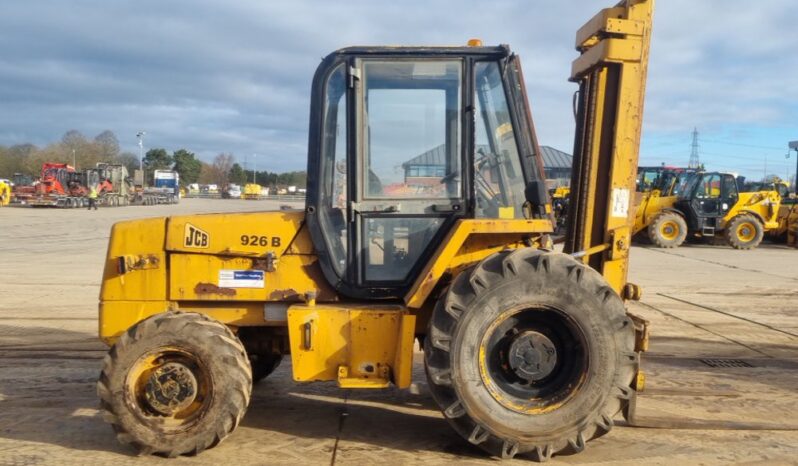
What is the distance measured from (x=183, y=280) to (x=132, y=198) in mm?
51558

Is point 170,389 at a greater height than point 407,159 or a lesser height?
lesser

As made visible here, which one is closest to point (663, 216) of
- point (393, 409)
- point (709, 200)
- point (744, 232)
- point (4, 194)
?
point (709, 200)

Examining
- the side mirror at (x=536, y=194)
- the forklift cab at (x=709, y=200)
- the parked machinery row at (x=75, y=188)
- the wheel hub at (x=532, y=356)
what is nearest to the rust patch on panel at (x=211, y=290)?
the wheel hub at (x=532, y=356)

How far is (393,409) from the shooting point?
17.7 feet

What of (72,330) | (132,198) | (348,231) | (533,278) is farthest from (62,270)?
(132,198)

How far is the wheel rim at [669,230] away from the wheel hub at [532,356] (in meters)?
18.7

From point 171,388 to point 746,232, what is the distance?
21679 mm

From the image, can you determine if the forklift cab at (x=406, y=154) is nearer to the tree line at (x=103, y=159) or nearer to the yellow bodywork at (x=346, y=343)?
the yellow bodywork at (x=346, y=343)

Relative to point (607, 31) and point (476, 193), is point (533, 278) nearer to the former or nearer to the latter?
point (476, 193)

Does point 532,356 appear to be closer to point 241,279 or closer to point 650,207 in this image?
point 241,279

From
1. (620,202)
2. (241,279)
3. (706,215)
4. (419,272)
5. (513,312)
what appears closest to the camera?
(513,312)

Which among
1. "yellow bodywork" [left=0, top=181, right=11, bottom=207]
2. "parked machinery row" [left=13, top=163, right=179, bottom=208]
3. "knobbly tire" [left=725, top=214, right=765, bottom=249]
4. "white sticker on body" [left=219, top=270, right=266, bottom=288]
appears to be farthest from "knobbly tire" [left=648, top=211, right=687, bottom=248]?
"yellow bodywork" [left=0, top=181, right=11, bottom=207]

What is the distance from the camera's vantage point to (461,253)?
15.1 feet

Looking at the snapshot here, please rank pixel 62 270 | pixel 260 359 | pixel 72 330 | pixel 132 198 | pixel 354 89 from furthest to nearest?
pixel 132 198
pixel 62 270
pixel 72 330
pixel 260 359
pixel 354 89
